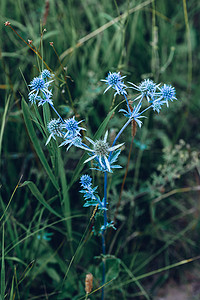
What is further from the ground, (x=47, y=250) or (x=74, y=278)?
(x=47, y=250)

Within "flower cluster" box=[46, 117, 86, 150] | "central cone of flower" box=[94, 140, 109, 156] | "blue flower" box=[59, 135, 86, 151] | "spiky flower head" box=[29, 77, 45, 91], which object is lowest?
"central cone of flower" box=[94, 140, 109, 156]

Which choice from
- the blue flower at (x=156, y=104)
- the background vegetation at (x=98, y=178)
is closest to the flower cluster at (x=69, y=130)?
the background vegetation at (x=98, y=178)

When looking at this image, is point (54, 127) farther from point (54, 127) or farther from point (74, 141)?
point (74, 141)

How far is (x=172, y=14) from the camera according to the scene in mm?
2754

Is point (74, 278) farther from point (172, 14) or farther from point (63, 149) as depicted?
point (172, 14)

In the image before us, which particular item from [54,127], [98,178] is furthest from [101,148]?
[98,178]

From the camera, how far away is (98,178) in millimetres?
1463

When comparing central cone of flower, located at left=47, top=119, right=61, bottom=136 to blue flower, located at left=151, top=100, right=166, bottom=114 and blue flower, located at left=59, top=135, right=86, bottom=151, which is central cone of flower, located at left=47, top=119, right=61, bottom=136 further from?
blue flower, located at left=151, top=100, right=166, bottom=114

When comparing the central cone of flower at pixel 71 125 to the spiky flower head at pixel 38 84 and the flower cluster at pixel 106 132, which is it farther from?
the spiky flower head at pixel 38 84

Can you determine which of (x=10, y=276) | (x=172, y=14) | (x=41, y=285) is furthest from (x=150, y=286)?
(x=172, y=14)

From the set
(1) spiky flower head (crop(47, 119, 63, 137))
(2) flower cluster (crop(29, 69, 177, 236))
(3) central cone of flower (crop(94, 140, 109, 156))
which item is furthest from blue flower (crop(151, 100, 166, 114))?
(1) spiky flower head (crop(47, 119, 63, 137))

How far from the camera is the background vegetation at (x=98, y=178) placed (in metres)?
1.55

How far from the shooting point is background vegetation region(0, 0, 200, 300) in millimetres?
1555

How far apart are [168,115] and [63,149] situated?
91cm
